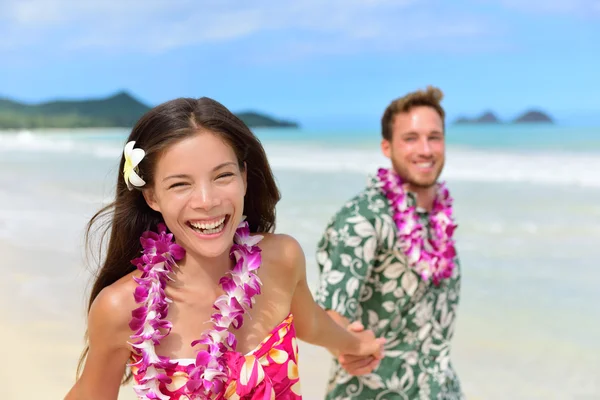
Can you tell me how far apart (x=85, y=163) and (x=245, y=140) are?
13.3 m

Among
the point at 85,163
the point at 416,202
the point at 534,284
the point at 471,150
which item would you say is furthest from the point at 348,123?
the point at 416,202

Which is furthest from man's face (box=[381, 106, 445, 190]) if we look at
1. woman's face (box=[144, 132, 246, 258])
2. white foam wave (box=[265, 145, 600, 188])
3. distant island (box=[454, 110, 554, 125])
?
distant island (box=[454, 110, 554, 125])

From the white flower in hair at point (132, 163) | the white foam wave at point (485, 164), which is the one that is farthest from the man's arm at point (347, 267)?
the white foam wave at point (485, 164)

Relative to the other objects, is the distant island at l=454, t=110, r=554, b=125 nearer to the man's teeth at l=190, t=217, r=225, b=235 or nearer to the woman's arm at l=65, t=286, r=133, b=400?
the man's teeth at l=190, t=217, r=225, b=235

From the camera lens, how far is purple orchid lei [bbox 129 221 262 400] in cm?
205

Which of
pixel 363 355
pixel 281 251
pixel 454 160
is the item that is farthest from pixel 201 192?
pixel 454 160

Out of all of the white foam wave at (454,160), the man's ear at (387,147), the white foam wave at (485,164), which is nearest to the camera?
the man's ear at (387,147)

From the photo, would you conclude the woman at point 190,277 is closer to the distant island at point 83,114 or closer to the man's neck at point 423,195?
the man's neck at point 423,195

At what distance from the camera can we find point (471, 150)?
765 inches

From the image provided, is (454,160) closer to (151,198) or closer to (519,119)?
(519,119)

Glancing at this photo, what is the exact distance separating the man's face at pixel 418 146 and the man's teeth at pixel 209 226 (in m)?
1.66

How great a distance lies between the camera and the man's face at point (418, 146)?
11.7ft

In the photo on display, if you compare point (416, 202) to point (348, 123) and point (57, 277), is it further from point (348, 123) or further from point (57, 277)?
point (348, 123)

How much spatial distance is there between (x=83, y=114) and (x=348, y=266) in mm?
30699
